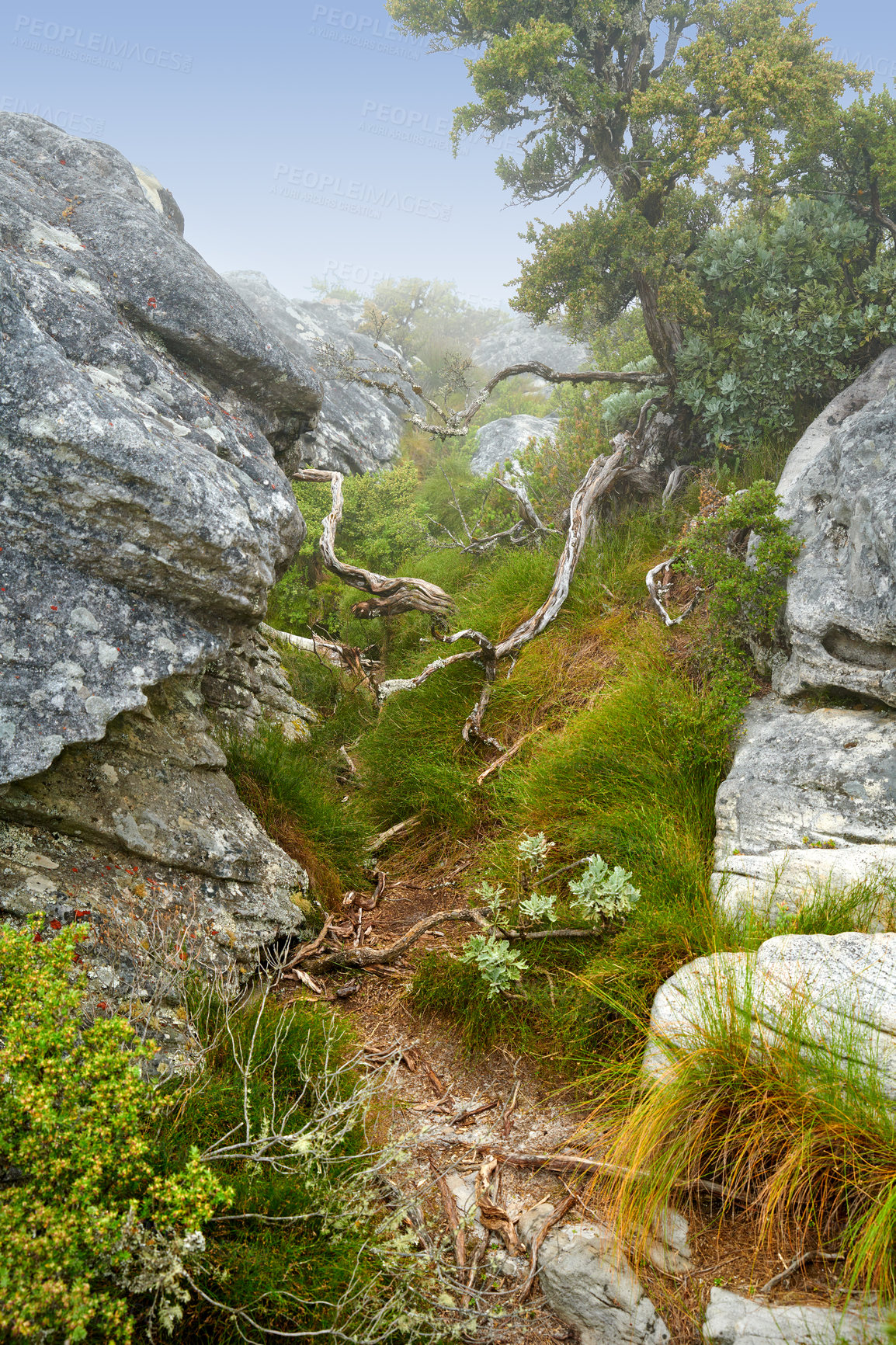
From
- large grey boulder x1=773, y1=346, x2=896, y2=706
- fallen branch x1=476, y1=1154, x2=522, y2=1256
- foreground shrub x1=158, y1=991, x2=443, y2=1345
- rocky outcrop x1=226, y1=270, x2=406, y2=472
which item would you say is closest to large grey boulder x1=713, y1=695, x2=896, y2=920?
large grey boulder x1=773, y1=346, x2=896, y2=706

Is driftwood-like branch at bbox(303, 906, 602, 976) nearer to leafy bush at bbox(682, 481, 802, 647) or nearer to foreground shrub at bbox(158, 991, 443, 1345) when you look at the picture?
foreground shrub at bbox(158, 991, 443, 1345)

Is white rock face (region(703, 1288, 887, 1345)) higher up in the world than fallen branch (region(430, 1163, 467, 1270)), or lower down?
higher up

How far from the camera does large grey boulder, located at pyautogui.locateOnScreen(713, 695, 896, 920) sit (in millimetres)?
3892

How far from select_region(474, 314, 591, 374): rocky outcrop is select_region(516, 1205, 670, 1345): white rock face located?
914 inches

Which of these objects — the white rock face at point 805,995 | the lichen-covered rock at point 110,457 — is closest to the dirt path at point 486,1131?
the white rock face at point 805,995

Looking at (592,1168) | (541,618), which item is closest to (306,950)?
(592,1168)

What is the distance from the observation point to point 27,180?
16.6 ft

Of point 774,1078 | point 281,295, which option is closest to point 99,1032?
point 774,1078

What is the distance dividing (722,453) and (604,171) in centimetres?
352

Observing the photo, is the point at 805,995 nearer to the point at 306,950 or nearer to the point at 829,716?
the point at 829,716

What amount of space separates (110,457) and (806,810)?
433 cm

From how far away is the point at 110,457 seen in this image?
3.76 m

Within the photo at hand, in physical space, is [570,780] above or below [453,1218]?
Result: above

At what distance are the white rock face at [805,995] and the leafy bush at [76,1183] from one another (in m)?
2.01
